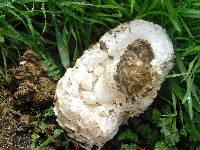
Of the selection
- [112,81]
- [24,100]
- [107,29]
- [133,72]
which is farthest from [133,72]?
[24,100]

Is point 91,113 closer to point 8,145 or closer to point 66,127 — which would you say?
point 66,127

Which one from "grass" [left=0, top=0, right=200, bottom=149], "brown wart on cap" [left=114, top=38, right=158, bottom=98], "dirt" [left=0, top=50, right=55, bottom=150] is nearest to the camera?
"brown wart on cap" [left=114, top=38, right=158, bottom=98]

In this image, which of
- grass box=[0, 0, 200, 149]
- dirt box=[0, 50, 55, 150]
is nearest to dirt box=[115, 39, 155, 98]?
grass box=[0, 0, 200, 149]

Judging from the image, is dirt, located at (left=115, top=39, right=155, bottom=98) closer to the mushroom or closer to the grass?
the mushroom

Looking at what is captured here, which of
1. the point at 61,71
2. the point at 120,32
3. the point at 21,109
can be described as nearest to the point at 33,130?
the point at 21,109

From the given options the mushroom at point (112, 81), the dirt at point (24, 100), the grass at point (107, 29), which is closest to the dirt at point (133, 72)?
the mushroom at point (112, 81)

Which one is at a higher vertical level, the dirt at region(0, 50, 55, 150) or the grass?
the grass
